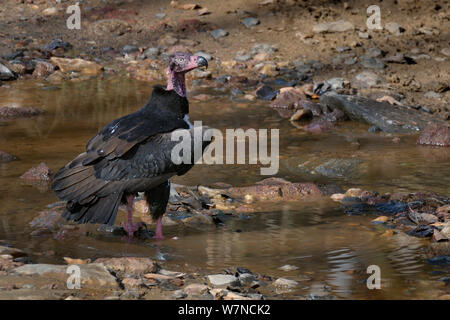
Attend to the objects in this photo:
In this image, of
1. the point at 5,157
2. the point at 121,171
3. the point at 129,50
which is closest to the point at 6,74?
the point at 129,50

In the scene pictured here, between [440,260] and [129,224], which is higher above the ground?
[129,224]

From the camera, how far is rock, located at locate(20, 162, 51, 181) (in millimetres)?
6973

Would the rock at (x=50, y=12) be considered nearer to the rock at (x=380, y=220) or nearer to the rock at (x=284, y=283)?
the rock at (x=380, y=220)

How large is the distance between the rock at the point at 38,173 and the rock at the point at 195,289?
9.73 feet

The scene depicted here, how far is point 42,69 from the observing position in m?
11.5

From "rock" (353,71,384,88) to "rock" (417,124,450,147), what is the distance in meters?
2.22

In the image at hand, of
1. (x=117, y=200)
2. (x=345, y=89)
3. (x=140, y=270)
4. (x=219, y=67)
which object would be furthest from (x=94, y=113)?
(x=140, y=270)

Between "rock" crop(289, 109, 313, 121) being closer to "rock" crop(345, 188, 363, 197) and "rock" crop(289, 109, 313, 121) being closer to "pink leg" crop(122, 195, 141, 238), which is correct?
"rock" crop(345, 188, 363, 197)

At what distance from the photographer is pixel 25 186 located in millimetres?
6812

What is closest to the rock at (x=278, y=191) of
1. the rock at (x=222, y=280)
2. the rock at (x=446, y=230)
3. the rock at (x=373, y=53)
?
the rock at (x=446, y=230)

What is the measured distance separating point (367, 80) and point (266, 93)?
4.74 feet

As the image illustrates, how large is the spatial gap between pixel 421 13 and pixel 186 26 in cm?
383

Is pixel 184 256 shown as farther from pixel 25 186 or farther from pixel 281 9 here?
pixel 281 9

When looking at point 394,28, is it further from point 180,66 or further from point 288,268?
point 288,268
